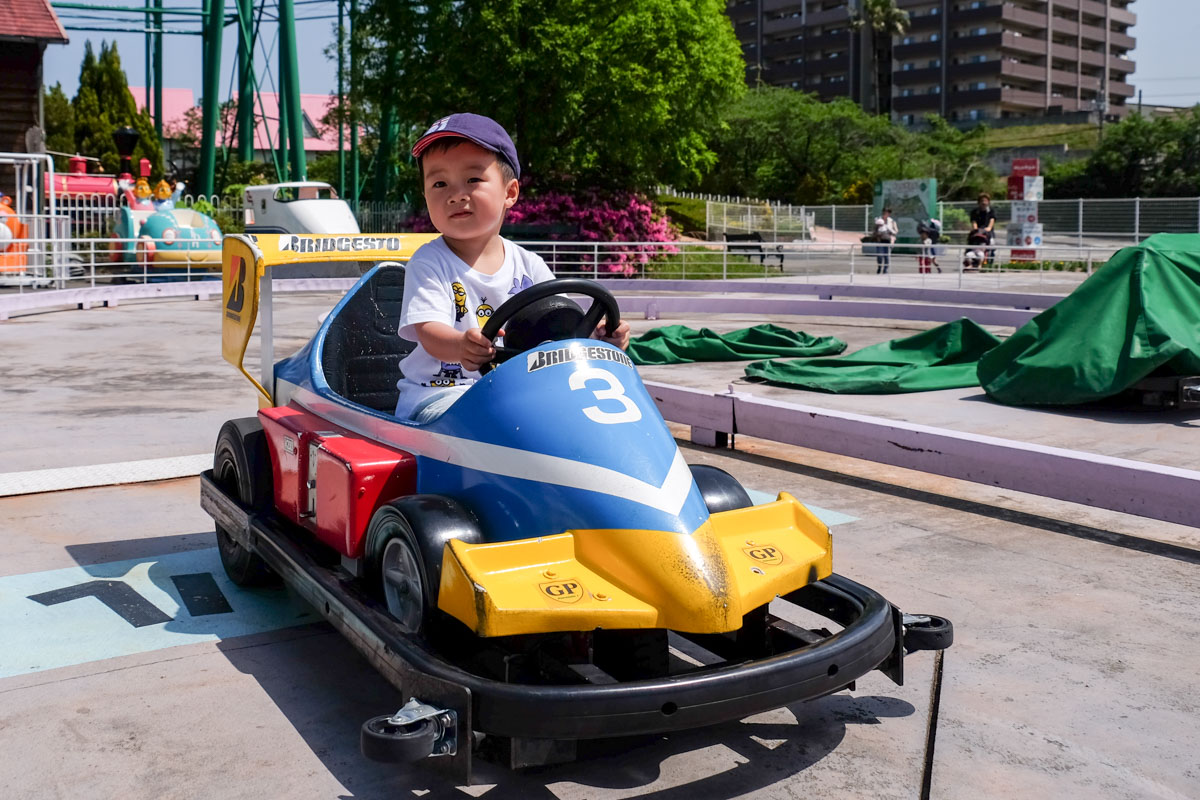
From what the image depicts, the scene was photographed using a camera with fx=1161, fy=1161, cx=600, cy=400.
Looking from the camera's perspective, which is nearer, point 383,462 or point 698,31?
point 383,462

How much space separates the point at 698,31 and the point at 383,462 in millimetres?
26873

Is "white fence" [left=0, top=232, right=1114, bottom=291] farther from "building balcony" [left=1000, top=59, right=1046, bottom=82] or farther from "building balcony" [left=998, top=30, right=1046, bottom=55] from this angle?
"building balcony" [left=998, top=30, right=1046, bottom=55]

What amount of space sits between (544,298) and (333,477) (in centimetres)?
80

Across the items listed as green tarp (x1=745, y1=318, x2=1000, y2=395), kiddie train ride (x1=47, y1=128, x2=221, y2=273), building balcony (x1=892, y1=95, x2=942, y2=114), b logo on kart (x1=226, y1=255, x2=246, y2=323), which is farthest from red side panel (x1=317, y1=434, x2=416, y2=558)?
building balcony (x1=892, y1=95, x2=942, y2=114)

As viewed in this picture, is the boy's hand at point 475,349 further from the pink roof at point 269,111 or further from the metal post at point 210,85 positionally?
the pink roof at point 269,111

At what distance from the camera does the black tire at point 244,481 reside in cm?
398

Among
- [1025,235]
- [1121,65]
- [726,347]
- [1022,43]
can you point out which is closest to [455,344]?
[726,347]

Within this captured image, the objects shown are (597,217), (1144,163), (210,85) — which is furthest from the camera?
(1144,163)

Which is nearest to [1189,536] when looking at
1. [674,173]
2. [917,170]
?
[674,173]

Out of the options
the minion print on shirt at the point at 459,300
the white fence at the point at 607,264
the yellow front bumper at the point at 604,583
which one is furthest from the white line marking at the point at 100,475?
the white fence at the point at 607,264

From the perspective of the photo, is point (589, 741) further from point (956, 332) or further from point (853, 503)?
point (956, 332)

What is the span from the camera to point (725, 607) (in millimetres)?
2617

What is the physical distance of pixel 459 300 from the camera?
11.4ft

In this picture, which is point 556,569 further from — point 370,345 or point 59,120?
point 59,120
